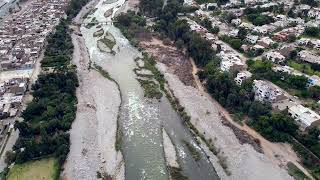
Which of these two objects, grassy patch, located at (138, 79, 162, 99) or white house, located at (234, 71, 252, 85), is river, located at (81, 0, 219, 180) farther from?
white house, located at (234, 71, 252, 85)

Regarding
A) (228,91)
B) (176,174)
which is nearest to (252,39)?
(228,91)

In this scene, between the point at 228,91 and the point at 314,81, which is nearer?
the point at 228,91

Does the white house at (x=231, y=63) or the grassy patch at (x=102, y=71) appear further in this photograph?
the grassy patch at (x=102, y=71)

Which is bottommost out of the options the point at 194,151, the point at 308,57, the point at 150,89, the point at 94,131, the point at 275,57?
the point at 94,131

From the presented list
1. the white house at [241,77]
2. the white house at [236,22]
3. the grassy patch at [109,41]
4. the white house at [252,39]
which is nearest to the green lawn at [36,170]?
the white house at [241,77]

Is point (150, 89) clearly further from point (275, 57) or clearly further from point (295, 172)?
point (295, 172)

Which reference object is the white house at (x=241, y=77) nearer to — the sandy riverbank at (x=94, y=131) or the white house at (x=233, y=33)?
the white house at (x=233, y=33)
